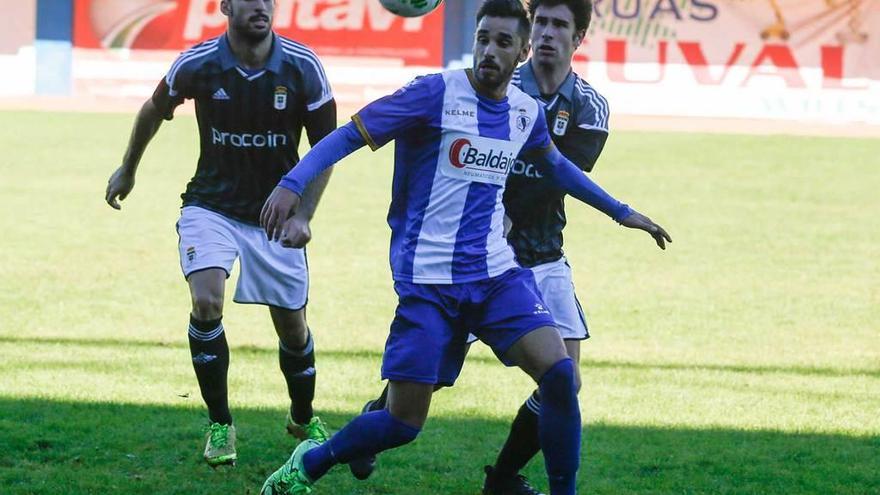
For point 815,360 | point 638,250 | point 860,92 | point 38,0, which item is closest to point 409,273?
point 815,360

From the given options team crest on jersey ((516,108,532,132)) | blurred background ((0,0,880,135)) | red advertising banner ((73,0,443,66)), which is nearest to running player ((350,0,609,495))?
team crest on jersey ((516,108,532,132))

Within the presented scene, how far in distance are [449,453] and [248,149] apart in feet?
5.52

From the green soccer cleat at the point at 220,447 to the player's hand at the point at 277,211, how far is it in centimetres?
161

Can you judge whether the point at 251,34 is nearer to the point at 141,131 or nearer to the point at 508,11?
the point at 141,131

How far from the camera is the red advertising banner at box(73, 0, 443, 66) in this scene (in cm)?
3691

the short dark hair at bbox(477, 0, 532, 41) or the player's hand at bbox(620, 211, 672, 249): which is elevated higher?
the short dark hair at bbox(477, 0, 532, 41)

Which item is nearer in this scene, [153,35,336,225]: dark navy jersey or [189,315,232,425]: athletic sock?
[189,315,232,425]: athletic sock

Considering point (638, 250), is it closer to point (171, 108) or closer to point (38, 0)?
point (171, 108)

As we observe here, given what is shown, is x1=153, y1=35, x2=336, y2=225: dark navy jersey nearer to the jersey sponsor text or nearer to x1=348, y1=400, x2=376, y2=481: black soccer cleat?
the jersey sponsor text

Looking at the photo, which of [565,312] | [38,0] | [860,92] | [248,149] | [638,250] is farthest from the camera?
[38,0]

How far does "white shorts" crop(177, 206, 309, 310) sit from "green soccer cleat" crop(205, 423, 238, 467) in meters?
0.62

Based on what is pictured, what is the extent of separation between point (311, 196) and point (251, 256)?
30.0 inches

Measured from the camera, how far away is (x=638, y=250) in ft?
A: 46.6

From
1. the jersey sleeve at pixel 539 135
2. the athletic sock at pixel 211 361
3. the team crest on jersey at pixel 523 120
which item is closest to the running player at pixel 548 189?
the jersey sleeve at pixel 539 135
